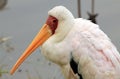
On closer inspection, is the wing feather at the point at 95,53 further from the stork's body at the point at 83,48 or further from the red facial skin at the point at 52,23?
the red facial skin at the point at 52,23

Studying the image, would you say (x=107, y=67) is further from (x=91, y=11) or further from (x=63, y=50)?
(x=91, y=11)

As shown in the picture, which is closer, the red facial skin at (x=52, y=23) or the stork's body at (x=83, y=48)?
the stork's body at (x=83, y=48)

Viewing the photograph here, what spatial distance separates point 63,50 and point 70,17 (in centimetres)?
25

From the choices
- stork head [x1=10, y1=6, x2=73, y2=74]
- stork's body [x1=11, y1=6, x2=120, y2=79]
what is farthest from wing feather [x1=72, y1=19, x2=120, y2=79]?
stork head [x1=10, y1=6, x2=73, y2=74]

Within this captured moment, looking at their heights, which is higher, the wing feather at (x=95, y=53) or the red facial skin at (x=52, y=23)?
the red facial skin at (x=52, y=23)

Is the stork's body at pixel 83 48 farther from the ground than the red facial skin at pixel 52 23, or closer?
closer

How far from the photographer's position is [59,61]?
17.9 feet

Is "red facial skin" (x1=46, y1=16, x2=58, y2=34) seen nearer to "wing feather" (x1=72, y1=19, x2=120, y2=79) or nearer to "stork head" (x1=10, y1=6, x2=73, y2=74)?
"stork head" (x1=10, y1=6, x2=73, y2=74)

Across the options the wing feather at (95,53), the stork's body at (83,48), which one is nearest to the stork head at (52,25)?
the stork's body at (83,48)

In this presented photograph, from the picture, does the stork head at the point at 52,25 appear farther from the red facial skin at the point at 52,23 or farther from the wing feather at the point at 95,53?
the wing feather at the point at 95,53

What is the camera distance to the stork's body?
5379 mm

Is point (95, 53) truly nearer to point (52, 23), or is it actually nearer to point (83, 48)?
point (83, 48)

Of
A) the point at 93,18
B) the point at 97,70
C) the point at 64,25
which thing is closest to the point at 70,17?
the point at 64,25

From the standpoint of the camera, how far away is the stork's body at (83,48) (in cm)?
538
